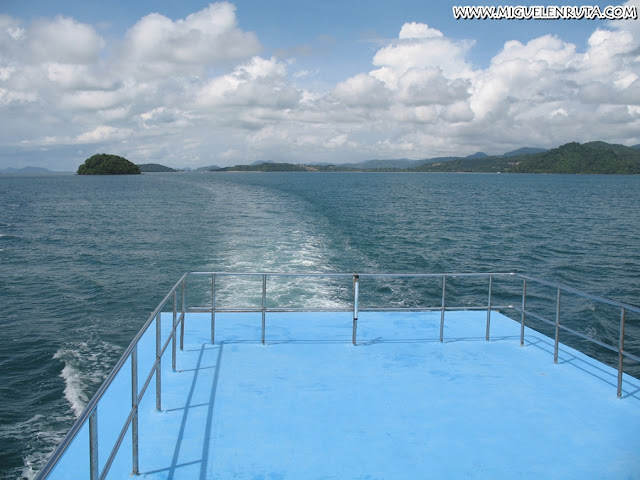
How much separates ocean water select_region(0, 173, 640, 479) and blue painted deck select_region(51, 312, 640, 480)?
3330 millimetres

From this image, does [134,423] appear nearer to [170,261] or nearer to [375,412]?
[375,412]

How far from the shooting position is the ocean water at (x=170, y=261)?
384 inches

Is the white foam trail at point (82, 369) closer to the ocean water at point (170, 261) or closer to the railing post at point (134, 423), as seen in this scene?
the ocean water at point (170, 261)

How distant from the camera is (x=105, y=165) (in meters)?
→ 168

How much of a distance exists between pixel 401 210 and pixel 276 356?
3967cm

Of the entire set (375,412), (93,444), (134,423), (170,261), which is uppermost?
(93,444)

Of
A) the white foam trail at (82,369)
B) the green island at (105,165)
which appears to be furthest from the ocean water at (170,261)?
the green island at (105,165)

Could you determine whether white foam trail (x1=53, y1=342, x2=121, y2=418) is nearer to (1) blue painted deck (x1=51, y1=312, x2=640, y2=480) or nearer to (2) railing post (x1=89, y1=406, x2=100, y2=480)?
(1) blue painted deck (x1=51, y1=312, x2=640, y2=480)

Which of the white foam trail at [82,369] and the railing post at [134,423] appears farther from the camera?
the white foam trail at [82,369]

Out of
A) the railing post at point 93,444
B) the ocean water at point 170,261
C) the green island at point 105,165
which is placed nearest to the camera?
the railing post at point 93,444

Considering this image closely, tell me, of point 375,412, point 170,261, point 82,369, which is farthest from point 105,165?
point 375,412

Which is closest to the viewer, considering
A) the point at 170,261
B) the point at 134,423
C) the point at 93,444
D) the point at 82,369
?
the point at 93,444

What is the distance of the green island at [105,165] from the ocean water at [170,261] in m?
135

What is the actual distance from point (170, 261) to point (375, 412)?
16.4m
